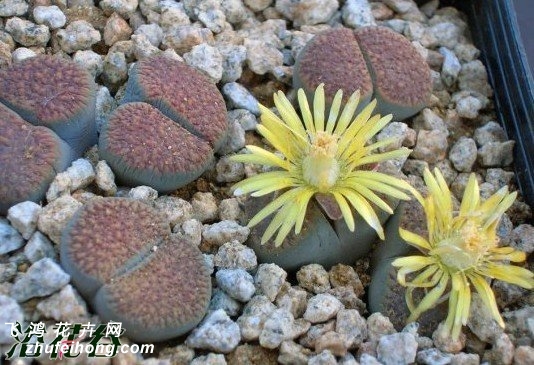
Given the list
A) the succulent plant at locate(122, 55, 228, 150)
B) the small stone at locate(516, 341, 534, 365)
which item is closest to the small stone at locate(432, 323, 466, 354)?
the small stone at locate(516, 341, 534, 365)

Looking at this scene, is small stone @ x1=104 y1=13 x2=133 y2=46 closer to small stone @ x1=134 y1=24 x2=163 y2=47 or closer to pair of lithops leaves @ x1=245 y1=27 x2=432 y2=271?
small stone @ x1=134 y1=24 x2=163 y2=47

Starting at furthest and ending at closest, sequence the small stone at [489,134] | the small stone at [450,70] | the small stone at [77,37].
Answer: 1. the small stone at [450,70]
2. the small stone at [489,134]
3. the small stone at [77,37]

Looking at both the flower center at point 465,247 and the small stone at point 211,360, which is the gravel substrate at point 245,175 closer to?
the small stone at point 211,360

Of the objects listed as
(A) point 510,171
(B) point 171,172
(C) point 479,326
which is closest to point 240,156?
(B) point 171,172

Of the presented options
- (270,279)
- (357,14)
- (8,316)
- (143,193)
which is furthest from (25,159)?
(357,14)

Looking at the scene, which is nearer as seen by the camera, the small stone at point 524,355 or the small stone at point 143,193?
the small stone at point 524,355

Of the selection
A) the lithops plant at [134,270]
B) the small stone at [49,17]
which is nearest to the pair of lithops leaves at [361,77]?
the lithops plant at [134,270]

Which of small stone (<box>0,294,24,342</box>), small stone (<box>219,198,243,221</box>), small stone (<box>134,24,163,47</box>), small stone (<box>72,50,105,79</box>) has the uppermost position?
small stone (<box>134,24,163,47</box>)
